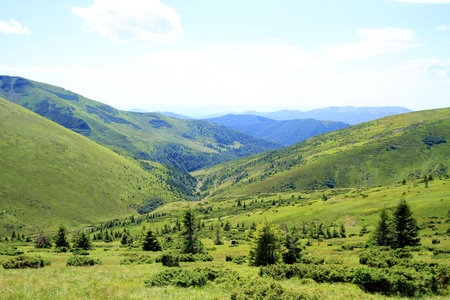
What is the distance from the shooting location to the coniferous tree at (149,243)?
61.6m

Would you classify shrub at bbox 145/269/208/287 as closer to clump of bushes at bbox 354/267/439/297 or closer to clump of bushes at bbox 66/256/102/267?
clump of bushes at bbox 354/267/439/297

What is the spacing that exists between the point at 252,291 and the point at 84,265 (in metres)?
26.9

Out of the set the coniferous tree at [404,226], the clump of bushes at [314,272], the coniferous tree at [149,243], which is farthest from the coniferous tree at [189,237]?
the coniferous tree at [404,226]

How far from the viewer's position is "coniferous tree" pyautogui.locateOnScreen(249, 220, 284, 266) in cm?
3788

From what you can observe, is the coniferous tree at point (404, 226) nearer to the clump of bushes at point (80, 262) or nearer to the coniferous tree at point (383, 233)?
the coniferous tree at point (383, 233)

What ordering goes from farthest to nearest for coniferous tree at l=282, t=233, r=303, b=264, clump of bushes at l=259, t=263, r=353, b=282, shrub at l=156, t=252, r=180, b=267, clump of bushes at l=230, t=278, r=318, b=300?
1. coniferous tree at l=282, t=233, r=303, b=264
2. shrub at l=156, t=252, r=180, b=267
3. clump of bushes at l=259, t=263, r=353, b=282
4. clump of bushes at l=230, t=278, r=318, b=300

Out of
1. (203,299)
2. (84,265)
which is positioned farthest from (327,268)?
(84,265)

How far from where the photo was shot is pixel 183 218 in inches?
2141

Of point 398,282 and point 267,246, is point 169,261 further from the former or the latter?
point 398,282

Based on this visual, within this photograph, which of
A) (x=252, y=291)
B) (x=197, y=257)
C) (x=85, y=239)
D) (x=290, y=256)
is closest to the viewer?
(x=252, y=291)

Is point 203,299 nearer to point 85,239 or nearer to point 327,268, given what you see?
point 327,268

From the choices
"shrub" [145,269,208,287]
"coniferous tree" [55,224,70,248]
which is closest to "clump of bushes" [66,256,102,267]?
"shrub" [145,269,208,287]

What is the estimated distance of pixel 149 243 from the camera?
62.0m

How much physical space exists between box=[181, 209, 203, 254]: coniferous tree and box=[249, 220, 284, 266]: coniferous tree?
1798 cm
